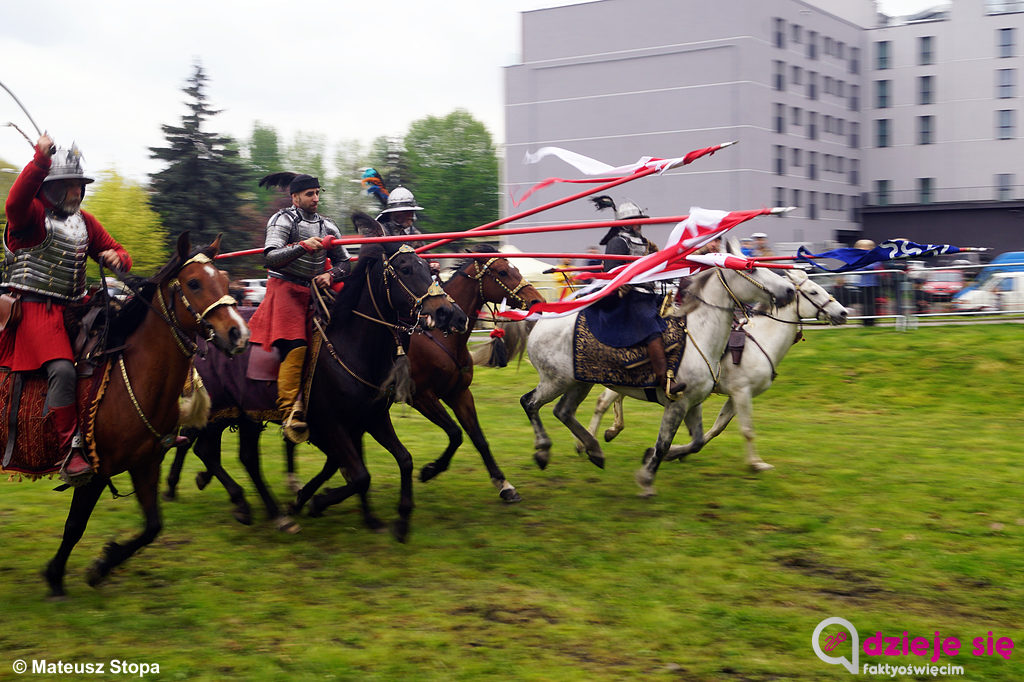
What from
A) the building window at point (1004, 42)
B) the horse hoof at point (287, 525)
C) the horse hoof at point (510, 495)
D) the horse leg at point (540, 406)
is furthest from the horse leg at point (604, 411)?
the building window at point (1004, 42)

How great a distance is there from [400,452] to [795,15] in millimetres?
49494

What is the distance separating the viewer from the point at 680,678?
5125 millimetres

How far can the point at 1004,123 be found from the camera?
54.6m

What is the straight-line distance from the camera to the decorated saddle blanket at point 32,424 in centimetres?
611

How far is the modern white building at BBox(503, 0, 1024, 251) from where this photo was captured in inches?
1917

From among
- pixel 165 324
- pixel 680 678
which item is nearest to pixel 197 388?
pixel 165 324

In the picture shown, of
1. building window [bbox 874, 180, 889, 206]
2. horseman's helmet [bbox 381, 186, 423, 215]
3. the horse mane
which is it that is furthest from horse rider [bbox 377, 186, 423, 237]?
building window [bbox 874, 180, 889, 206]

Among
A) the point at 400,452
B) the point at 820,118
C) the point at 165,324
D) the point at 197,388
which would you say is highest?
the point at 820,118

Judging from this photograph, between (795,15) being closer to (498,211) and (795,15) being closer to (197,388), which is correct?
(498,211)

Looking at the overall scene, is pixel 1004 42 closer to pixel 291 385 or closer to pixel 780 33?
pixel 780 33

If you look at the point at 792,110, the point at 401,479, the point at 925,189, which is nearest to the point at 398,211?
the point at 401,479

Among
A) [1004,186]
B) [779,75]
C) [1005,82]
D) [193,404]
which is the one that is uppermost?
[1005,82]

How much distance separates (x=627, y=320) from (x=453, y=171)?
63184 millimetres

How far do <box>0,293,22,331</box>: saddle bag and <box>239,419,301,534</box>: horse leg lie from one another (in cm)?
264
